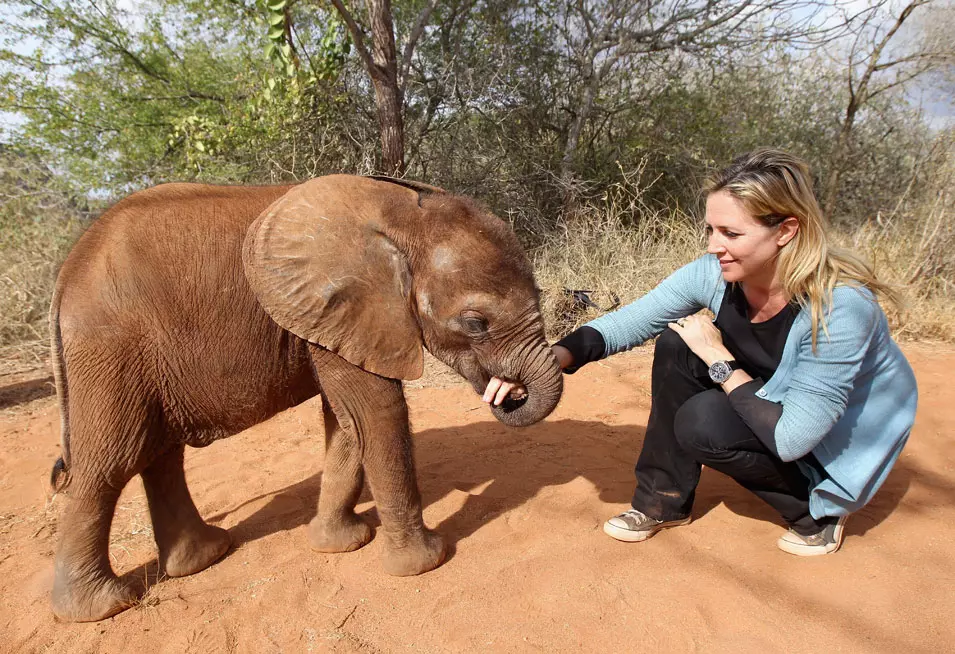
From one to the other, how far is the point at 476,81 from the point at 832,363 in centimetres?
880

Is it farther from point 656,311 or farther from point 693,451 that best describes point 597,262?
point 693,451

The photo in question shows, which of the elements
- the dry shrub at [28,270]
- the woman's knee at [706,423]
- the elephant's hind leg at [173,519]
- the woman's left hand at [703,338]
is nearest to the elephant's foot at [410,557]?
the elephant's hind leg at [173,519]

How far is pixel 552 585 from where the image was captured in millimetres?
2787

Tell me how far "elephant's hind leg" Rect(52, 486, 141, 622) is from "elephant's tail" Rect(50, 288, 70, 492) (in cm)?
15

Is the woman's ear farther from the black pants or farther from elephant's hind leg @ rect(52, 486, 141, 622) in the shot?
elephant's hind leg @ rect(52, 486, 141, 622)

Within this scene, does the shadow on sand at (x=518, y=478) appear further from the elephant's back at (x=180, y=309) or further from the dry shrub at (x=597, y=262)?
the dry shrub at (x=597, y=262)

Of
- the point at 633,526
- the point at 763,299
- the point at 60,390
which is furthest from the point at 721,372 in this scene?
the point at 60,390

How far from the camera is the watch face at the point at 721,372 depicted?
2758 mm

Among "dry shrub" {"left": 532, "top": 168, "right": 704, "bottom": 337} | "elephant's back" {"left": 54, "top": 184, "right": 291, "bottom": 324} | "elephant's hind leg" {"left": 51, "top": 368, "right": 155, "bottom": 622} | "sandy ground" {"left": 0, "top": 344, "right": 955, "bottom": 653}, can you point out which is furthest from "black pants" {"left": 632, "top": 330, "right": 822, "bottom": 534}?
"dry shrub" {"left": 532, "top": 168, "right": 704, "bottom": 337}

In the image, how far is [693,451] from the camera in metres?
2.92

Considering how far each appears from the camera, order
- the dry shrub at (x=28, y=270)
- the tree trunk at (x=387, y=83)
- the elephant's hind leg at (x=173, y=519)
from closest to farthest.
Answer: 1. the elephant's hind leg at (x=173, y=519)
2. the dry shrub at (x=28, y=270)
3. the tree trunk at (x=387, y=83)

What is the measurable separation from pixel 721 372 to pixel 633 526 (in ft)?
3.18

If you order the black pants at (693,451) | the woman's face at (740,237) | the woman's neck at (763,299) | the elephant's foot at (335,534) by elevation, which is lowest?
the elephant's foot at (335,534)

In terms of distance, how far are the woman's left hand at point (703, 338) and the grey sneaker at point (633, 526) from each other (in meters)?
0.93
